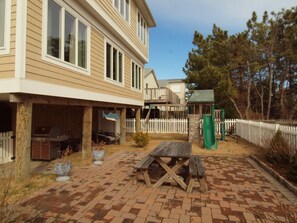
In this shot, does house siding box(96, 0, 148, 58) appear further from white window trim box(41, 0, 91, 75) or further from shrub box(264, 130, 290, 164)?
shrub box(264, 130, 290, 164)

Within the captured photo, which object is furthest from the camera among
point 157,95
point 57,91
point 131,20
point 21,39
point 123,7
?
point 157,95

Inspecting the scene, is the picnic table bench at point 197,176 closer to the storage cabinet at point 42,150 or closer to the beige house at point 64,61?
the beige house at point 64,61

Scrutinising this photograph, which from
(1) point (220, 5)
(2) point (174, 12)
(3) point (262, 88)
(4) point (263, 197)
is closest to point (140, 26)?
(2) point (174, 12)

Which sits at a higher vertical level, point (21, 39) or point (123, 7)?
point (123, 7)

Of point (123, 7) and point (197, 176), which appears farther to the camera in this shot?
point (123, 7)

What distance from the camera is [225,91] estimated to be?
2262 cm

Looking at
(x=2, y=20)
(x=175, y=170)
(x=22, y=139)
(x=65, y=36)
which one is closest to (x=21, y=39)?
(x=2, y=20)

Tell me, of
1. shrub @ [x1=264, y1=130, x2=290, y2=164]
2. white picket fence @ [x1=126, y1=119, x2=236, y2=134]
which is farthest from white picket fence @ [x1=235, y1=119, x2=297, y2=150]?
white picket fence @ [x1=126, y1=119, x2=236, y2=134]

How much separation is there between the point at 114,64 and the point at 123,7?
2.95 meters

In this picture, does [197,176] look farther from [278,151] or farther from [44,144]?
[44,144]

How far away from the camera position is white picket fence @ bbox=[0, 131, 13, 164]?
7.44 m

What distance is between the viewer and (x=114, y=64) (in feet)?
34.6

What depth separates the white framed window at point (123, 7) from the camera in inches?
403

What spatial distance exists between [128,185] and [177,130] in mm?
13437
